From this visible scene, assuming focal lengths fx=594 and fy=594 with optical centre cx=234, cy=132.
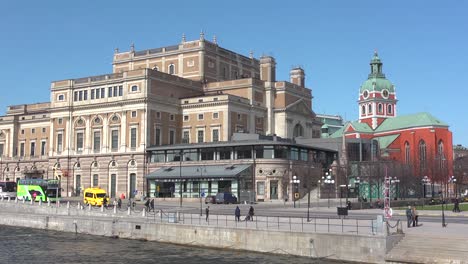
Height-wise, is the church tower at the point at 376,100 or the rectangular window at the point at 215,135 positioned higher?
the church tower at the point at 376,100

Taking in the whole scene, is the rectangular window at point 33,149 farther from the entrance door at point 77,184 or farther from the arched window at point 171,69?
the arched window at point 171,69

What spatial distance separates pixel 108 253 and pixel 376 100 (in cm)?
14195

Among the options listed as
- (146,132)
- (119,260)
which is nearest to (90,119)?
(146,132)

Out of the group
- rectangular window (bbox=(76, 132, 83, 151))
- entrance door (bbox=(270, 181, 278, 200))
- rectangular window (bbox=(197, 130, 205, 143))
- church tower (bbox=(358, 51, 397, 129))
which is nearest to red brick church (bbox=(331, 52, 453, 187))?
church tower (bbox=(358, 51, 397, 129))

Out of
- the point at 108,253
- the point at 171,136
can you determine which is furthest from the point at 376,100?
the point at 108,253

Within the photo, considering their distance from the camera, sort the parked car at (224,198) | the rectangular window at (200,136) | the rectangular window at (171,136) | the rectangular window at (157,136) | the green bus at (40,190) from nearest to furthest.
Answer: the green bus at (40,190), the parked car at (224,198), the rectangular window at (157,136), the rectangular window at (200,136), the rectangular window at (171,136)

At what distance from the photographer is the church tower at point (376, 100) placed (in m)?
175

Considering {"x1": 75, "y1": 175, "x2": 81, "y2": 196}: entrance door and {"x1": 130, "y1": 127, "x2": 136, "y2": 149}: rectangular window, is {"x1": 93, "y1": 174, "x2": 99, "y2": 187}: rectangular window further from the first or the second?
{"x1": 130, "y1": 127, "x2": 136, "y2": 149}: rectangular window

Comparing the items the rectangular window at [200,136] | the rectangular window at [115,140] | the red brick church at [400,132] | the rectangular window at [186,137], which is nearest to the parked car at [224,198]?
the rectangular window at [200,136]

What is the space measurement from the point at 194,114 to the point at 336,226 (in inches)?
2853

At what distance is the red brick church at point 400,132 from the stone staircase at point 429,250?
268ft

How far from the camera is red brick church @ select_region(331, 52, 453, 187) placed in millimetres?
127719

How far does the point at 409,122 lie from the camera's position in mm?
153875

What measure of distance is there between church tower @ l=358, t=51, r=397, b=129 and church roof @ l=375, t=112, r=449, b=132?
24.2 feet
